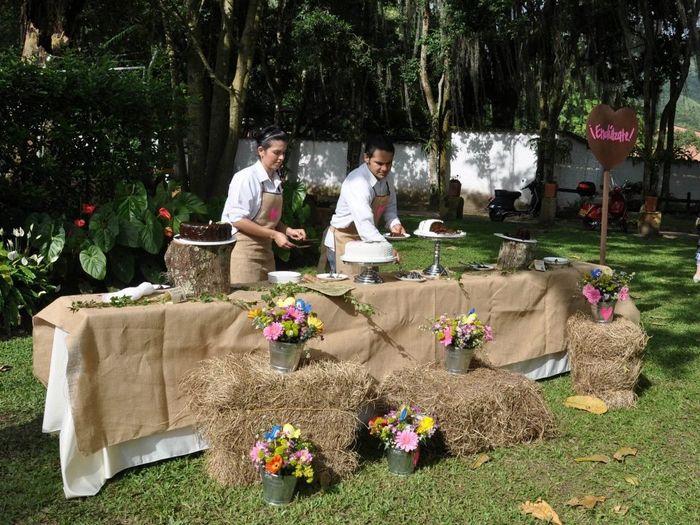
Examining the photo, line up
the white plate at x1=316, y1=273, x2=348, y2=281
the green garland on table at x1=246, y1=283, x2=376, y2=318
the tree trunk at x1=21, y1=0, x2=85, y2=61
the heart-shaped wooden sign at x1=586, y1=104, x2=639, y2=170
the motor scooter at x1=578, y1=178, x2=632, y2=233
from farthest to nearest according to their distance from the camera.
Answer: the motor scooter at x1=578, y1=178, x2=632, y2=233, the tree trunk at x1=21, y1=0, x2=85, y2=61, the heart-shaped wooden sign at x1=586, y1=104, x2=639, y2=170, the white plate at x1=316, y1=273, x2=348, y2=281, the green garland on table at x1=246, y1=283, x2=376, y2=318

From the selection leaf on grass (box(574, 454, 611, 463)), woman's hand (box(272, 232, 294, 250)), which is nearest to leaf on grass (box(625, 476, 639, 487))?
leaf on grass (box(574, 454, 611, 463))

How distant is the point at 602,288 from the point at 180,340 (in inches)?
115

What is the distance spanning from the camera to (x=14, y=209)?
6.51 m

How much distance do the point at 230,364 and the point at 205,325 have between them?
0.73 ft

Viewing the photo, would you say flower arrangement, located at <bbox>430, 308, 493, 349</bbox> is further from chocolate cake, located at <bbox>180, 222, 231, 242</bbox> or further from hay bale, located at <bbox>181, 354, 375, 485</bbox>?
chocolate cake, located at <bbox>180, 222, 231, 242</bbox>

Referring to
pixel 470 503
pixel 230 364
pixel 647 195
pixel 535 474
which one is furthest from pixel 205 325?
pixel 647 195

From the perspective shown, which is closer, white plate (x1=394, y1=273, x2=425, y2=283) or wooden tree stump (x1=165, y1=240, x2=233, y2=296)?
wooden tree stump (x1=165, y1=240, x2=233, y2=296)

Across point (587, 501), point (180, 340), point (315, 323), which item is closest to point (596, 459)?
point (587, 501)

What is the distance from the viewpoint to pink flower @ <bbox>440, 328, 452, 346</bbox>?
13.1ft

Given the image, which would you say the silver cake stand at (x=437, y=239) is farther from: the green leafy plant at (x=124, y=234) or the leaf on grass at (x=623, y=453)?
the green leafy plant at (x=124, y=234)

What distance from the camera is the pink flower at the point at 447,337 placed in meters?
3.99

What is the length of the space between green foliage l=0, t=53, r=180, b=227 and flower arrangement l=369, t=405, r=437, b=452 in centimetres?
439

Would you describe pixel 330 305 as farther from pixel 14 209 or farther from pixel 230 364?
pixel 14 209

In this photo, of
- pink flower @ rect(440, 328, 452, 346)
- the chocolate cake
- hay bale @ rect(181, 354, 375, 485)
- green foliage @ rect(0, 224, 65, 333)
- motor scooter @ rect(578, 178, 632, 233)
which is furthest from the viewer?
motor scooter @ rect(578, 178, 632, 233)
